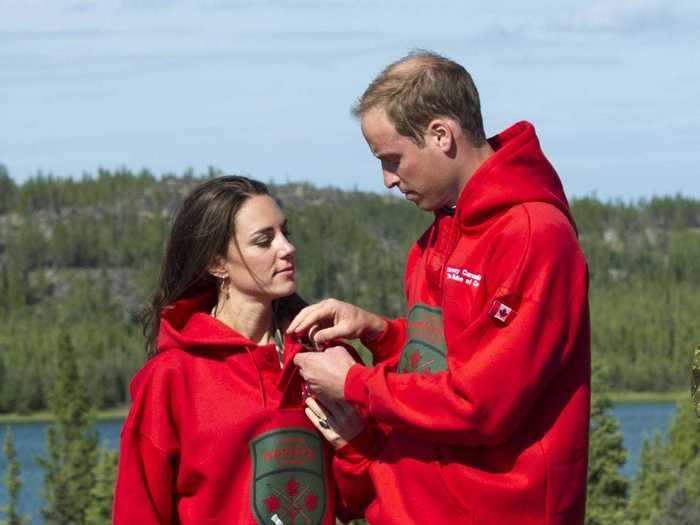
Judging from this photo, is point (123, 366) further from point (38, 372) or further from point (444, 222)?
point (444, 222)

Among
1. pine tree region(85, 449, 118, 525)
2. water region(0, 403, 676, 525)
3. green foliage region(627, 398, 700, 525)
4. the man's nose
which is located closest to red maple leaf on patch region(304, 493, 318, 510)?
the man's nose

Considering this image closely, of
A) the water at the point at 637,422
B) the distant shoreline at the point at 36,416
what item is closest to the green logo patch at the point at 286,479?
the water at the point at 637,422

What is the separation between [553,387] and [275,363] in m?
1.25

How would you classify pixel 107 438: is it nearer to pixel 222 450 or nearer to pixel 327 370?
pixel 222 450

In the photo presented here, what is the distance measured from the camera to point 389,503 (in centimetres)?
468

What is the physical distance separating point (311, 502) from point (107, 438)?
322ft

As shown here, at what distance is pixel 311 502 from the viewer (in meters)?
5.25

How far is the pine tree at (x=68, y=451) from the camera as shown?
63169 mm

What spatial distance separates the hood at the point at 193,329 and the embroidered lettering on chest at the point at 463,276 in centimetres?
104

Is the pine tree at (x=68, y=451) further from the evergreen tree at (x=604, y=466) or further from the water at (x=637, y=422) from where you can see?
the water at (x=637, y=422)

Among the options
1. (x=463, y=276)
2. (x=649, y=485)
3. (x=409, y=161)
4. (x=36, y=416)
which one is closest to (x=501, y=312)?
(x=463, y=276)

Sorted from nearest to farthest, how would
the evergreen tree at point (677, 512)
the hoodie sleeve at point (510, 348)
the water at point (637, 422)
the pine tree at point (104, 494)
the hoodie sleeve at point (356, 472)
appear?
the hoodie sleeve at point (510, 348) < the hoodie sleeve at point (356, 472) < the evergreen tree at point (677, 512) < the pine tree at point (104, 494) < the water at point (637, 422)

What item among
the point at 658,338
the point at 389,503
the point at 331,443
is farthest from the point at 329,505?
the point at 658,338

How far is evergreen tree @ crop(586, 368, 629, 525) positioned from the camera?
51.6m
